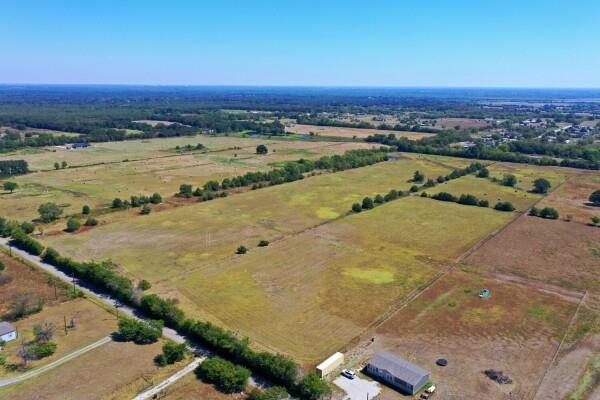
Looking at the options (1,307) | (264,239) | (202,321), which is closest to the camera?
(202,321)

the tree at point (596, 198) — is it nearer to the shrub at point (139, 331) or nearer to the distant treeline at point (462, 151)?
the distant treeline at point (462, 151)

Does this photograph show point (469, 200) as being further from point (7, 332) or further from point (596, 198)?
point (7, 332)

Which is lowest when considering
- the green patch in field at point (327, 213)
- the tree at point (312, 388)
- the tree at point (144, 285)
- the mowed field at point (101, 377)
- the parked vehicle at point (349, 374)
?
the green patch in field at point (327, 213)

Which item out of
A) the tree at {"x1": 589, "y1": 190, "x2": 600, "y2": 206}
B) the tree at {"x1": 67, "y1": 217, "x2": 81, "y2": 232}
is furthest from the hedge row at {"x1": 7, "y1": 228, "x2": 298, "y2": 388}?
the tree at {"x1": 589, "y1": 190, "x2": 600, "y2": 206}

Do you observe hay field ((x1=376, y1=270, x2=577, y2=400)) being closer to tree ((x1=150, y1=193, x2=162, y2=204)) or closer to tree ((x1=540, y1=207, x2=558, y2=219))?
tree ((x1=540, y1=207, x2=558, y2=219))

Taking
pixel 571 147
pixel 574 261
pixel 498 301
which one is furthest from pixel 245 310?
pixel 571 147

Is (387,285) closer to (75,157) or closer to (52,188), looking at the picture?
(52,188)

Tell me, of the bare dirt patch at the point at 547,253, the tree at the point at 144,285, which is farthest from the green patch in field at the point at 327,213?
the tree at the point at 144,285
